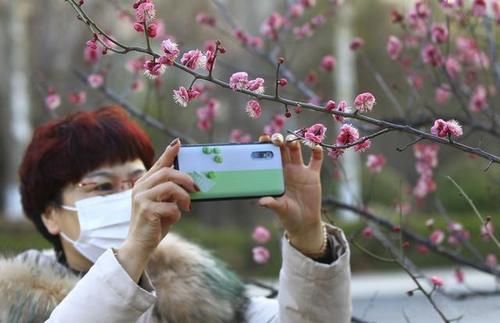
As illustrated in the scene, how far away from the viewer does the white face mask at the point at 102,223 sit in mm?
2295

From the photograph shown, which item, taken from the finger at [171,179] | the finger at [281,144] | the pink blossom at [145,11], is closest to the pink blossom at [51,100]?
the finger at [281,144]

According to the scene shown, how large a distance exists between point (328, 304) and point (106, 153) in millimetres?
722

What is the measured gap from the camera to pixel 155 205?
5.39 ft

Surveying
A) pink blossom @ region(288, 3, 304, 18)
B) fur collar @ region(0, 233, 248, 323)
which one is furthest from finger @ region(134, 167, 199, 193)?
pink blossom @ region(288, 3, 304, 18)

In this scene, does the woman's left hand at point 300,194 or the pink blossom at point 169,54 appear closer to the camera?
the pink blossom at point 169,54

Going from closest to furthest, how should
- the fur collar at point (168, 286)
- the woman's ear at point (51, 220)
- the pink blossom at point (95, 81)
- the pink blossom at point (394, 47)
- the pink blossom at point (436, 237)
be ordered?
the fur collar at point (168, 286), the woman's ear at point (51, 220), the pink blossom at point (436, 237), the pink blossom at point (95, 81), the pink blossom at point (394, 47)

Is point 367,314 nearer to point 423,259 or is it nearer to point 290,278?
point 290,278

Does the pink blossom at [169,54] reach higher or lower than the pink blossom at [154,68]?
higher

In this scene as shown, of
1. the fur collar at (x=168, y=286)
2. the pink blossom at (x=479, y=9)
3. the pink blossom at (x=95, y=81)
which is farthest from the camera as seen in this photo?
the pink blossom at (x=95, y=81)

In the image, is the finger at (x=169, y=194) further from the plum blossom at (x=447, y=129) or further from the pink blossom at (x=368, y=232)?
the pink blossom at (x=368, y=232)

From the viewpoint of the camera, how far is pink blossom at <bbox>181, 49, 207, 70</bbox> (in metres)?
1.49

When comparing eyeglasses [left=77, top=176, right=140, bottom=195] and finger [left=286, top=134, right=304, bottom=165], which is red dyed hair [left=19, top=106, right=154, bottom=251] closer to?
eyeglasses [left=77, top=176, right=140, bottom=195]

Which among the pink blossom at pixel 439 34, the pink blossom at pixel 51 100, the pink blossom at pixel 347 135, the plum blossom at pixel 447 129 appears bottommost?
the pink blossom at pixel 51 100

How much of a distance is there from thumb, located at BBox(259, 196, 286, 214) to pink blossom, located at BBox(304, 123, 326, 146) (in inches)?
9.9
